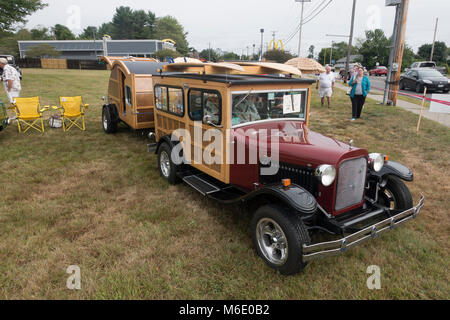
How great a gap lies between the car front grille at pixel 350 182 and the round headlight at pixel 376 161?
0.88ft

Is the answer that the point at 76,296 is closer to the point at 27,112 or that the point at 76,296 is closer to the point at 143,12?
the point at 27,112

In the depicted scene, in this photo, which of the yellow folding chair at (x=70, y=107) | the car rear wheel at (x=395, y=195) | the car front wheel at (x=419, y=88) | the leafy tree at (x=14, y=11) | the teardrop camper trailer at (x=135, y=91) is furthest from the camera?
the leafy tree at (x=14, y=11)

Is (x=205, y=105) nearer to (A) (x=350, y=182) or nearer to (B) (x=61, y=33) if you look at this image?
(A) (x=350, y=182)

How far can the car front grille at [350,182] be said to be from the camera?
327 cm

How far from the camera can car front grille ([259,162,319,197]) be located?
3264 mm

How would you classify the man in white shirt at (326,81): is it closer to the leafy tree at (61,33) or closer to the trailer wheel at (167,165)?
the trailer wheel at (167,165)

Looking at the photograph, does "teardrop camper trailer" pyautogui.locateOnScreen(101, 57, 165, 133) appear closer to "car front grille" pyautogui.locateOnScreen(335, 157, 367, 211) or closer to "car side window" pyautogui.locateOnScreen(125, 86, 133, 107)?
"car side window" pyautogui.locateOnScreen(125, 86, 133, 107)

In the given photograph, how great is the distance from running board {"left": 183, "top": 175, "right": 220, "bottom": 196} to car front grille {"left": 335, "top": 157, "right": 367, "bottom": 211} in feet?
5.67

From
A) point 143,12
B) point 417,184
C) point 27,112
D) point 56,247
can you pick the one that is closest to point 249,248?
point 56,247

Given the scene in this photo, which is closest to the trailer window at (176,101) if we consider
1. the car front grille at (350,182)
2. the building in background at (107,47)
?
the car front grille at (350,182)

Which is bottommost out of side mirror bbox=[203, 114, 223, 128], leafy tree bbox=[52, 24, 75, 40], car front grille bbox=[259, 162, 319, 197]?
car front grille bbox=[259, 162, 319, 197]

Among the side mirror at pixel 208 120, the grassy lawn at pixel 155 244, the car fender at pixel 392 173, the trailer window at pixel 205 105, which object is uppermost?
the trailer window at pixel 205 105

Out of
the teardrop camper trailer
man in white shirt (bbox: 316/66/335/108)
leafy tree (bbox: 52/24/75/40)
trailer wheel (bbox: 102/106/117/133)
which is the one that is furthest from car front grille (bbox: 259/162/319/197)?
leafy tree (bbox: 52/24/75/40)
